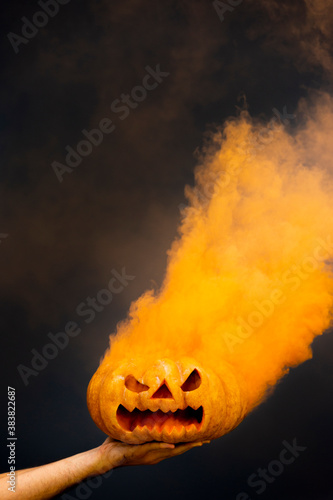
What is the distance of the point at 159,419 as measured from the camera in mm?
2252

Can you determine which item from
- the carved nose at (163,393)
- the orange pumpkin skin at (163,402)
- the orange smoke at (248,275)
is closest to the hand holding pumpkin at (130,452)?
the orange pumpkin skin at (163,402)

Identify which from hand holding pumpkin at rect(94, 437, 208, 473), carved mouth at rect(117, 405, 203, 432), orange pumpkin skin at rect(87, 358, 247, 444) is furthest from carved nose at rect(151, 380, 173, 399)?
hand holding pumpkin at rect(94, 437, 208, 473)

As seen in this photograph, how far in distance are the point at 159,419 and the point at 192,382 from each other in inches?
9.6

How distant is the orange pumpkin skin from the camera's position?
2188 mm

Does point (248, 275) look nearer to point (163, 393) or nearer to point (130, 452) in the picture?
point (163, 393)

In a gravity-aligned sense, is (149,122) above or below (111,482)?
above

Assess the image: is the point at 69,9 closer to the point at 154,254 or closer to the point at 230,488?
the point at 154,254

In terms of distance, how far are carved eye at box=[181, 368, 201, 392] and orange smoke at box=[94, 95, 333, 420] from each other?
13cm

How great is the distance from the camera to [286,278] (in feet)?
9.05

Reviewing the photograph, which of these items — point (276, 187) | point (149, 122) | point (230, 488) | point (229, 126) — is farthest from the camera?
point (149, 122)

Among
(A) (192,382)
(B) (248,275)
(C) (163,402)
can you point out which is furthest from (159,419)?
(B) (248,275)

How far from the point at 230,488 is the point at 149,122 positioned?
11.2ft

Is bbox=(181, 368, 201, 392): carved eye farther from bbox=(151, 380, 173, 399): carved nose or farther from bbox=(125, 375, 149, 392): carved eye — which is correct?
bbox=(125, 375, 149, 392): carved eye

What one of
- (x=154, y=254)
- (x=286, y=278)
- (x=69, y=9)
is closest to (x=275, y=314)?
(x=286, y=278)
